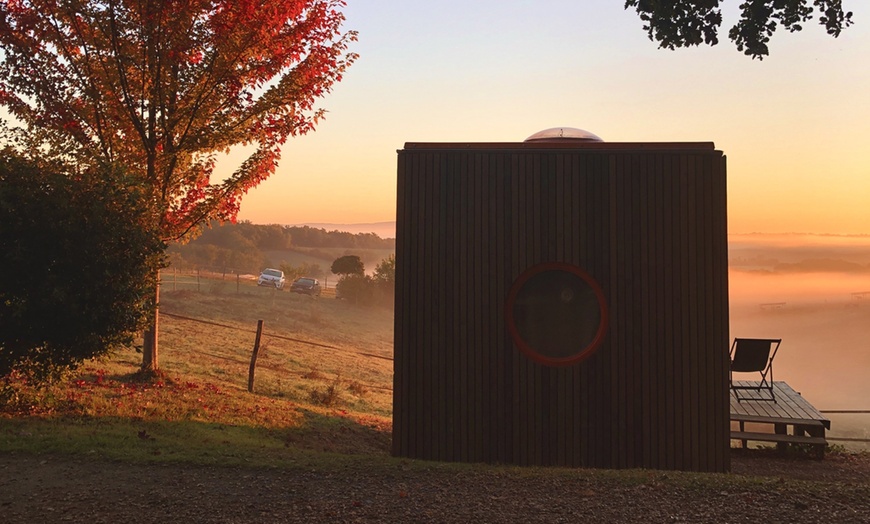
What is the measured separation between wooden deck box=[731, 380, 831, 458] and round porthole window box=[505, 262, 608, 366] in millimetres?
3442

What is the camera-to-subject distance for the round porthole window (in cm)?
859

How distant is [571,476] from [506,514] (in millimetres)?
1436

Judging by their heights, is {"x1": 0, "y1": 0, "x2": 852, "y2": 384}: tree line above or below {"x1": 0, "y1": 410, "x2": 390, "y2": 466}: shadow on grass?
above

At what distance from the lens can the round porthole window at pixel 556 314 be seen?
338 inches

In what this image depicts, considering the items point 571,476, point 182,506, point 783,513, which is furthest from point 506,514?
point 182,506

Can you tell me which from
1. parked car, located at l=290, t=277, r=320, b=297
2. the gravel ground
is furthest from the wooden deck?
parked car, located at l=290, t=277, r=320, b=297

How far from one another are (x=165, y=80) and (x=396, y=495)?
8.41 metres

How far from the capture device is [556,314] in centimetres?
861

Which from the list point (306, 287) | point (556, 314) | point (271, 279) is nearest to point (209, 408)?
point (556, 314)

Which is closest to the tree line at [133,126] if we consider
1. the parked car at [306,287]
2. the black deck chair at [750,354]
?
the black deck chair at [750,354]

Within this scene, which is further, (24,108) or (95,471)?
(24,108)

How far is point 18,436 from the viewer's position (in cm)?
812

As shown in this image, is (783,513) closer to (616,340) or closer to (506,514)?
(506,514)

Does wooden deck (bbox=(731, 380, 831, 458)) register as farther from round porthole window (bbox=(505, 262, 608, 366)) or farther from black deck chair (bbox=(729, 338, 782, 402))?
round porthole window (bbox=(505, 262, 608, 366))
